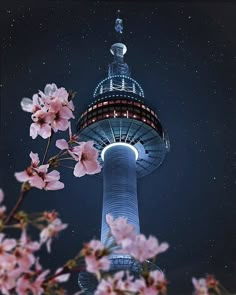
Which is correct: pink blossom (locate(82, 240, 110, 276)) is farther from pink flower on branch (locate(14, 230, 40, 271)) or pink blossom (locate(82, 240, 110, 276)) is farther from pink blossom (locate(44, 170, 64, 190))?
pink blossom (locate(44, 170, 64, 190))

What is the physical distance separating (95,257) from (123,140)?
71.4ft

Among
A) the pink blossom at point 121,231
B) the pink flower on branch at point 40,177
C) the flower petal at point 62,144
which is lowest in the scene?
the pink blossom at point 121,231

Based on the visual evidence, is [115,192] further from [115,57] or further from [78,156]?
[78,156]

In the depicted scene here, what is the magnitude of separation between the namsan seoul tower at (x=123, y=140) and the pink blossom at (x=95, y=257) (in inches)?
747

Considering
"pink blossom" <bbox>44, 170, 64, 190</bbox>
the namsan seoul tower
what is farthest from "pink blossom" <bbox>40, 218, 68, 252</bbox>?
the namsan seoul tower

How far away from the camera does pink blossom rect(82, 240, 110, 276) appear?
Answer: 0.91 metres

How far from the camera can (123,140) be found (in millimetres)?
22688

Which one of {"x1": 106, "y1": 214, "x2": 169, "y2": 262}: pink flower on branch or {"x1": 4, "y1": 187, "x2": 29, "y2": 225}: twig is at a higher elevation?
{"x1": 4, "y1": 187, "x2": 29, "y2": 225}: twig

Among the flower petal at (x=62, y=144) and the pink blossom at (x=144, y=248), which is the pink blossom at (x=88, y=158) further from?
the pink blossom at (x=144, y=248)

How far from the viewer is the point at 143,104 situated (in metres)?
21.8

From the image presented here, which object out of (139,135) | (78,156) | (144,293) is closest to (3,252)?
(144,293)

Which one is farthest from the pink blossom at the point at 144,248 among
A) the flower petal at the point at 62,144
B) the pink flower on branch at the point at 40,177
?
the flower petal at the point at 62,144

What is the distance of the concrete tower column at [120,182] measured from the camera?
20.1 metres

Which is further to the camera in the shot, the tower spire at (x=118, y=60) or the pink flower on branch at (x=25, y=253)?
the tower spire at (x=118, y=60)
